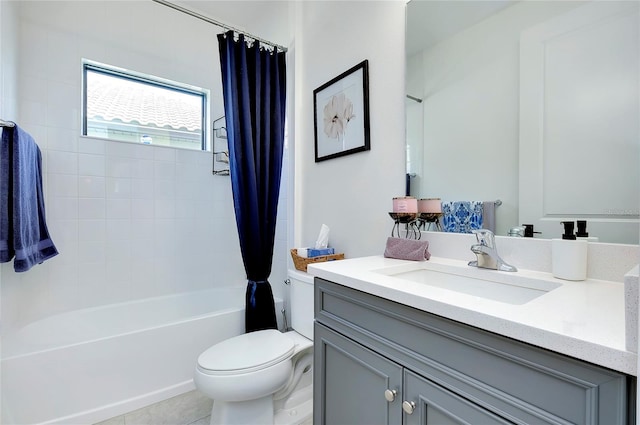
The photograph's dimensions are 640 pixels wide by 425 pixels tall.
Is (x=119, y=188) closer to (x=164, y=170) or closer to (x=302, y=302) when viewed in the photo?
(x=164, y=170)

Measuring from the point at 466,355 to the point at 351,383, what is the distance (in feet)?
1.42

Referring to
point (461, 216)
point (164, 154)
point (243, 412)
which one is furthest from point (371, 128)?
point (164, 154)

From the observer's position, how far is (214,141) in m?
2.61

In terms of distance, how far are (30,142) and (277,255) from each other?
5.58ft

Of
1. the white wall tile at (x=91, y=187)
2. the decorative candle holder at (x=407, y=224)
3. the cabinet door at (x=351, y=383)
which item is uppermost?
the white wall tile at (x=91, y=187)

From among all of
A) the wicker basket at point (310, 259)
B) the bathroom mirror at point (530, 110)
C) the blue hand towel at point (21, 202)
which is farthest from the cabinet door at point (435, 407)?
the blue hand towel at point (21, 202)

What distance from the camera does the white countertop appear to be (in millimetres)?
440

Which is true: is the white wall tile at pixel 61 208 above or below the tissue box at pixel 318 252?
above

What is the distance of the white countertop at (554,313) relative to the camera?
1.44 feet

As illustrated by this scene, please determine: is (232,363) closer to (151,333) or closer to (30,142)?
(151,333)

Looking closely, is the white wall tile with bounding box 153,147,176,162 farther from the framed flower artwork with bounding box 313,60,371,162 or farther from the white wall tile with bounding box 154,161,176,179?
the framed flower artwork with bounding box 313,60,371,162

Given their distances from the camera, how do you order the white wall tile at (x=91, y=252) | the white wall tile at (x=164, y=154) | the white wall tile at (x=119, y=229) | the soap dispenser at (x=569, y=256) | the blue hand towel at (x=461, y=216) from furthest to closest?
the white wall tile at (x=164, y=154)
the white wall tile at (x=119, y=229)
the white wall tile at (x=91, y=252)
the blue hand towel at (x=461, y=216)
the soap dispenser at (x=569, y=256)

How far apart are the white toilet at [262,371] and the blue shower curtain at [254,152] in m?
0.34

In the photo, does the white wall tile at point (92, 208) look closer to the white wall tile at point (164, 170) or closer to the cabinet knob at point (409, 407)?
the white wall tile at point (164, 170)
